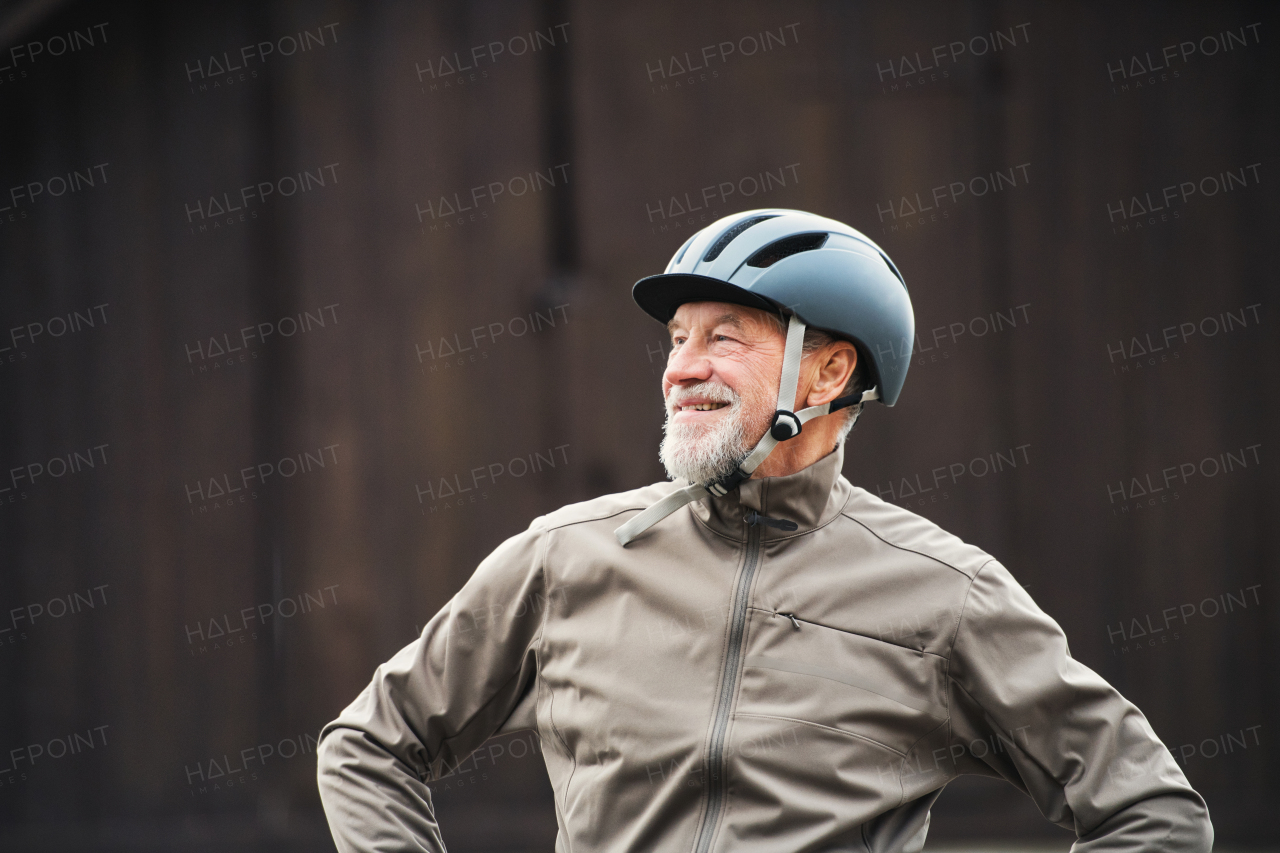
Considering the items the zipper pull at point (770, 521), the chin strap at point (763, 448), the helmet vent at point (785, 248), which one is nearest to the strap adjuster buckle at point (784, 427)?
the chin strap at point (763, 448)

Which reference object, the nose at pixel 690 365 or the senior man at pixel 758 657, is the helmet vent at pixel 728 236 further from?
the nose at pixel 690 365

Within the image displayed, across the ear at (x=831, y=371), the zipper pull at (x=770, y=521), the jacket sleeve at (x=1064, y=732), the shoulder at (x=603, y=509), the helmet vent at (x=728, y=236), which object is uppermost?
the helmet vent at (x=728, y=236)

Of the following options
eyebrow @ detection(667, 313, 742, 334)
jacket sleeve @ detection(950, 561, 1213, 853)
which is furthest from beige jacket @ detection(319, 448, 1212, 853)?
eyebrow @ detection(667, 313, 742, 334)

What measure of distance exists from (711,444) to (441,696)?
2.22 feet

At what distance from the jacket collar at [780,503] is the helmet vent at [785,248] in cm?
39

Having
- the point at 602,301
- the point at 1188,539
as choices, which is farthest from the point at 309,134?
the point at 1188,539

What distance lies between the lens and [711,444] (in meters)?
1.93

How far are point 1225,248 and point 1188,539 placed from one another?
1.16m

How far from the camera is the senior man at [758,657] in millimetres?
1767

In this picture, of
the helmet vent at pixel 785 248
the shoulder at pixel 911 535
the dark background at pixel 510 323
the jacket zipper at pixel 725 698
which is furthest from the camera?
the dark background at pixel 510 323

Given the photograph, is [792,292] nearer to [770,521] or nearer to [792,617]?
[770,521]

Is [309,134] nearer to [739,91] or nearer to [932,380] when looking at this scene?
[739,91]

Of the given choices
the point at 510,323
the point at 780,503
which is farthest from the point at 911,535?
the point at 510,323

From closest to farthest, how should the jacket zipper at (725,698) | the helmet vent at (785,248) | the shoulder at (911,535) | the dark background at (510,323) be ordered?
the jacket zipper at (725,698)
the shoulder at (911,535)
the helmet vent at (785,248)
the dark background at (510,323)
